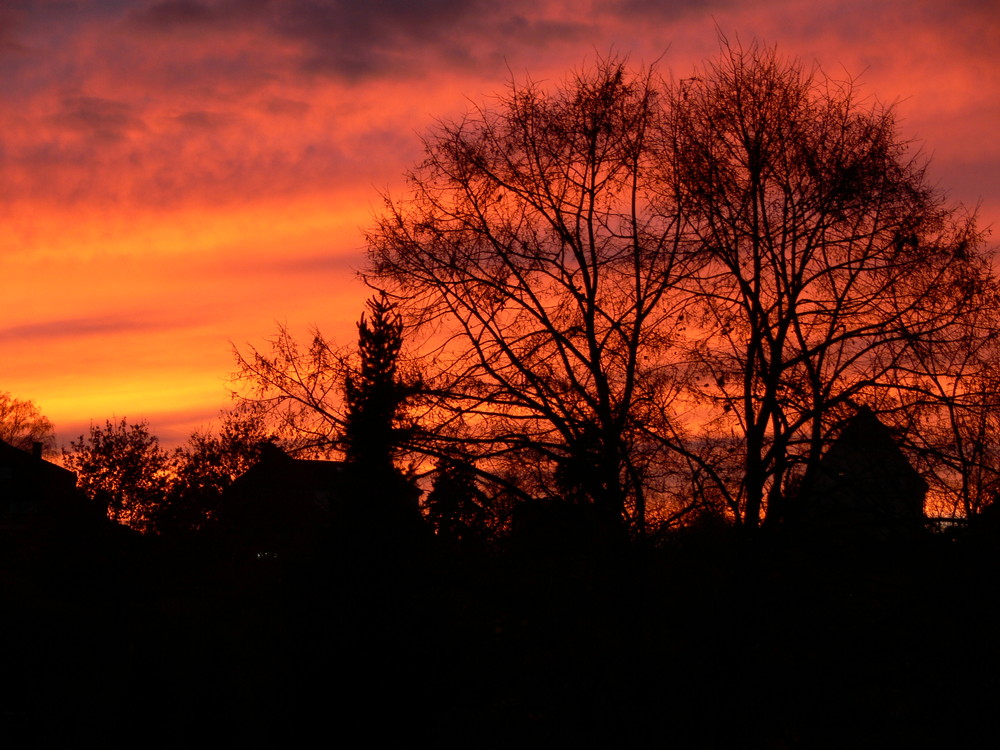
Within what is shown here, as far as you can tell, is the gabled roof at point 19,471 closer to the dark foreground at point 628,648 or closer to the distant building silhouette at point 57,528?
the distant building silhouette at point 57,528

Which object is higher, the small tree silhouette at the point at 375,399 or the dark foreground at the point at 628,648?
the small tree silhouette at the point at 375,399

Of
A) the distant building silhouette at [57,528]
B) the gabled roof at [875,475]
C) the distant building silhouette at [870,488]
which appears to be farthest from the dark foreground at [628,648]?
the distant building silhouette at [57,528]

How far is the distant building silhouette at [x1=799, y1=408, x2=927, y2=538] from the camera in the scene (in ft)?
44.7

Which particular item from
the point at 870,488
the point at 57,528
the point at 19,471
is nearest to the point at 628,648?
the point at 870,488

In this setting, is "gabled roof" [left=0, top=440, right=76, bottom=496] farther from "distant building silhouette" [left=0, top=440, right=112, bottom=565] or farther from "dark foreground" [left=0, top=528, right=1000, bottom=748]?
"dark foreground" [left=0, top=528, right=1000, bottom=748]

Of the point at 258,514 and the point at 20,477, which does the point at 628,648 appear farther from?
the point at 20,477

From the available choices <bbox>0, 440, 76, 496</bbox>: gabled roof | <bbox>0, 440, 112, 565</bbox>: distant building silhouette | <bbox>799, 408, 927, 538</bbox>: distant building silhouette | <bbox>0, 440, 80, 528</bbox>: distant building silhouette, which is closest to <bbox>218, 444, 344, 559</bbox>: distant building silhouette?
<bbox>0, 440, 112, 565</bbox>: distant building silhouette

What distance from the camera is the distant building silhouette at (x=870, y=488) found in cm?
1362

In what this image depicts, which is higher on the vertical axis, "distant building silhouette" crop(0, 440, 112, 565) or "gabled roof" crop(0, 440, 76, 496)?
"gabled roof" crop(0, 440, 76, 496)

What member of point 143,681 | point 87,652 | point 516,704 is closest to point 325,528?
point 516,704

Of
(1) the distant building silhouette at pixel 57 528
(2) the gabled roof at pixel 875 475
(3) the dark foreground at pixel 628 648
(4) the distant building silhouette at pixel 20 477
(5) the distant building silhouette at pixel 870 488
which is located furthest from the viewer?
(4) the distant building silhouette at pixel 20 477

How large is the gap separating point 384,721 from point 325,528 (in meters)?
3.69

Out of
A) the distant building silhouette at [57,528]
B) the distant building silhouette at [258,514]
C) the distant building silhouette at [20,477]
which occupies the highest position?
the distant building silhouette at [20,477]

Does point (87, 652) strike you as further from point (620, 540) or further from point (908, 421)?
point (908, 421)
